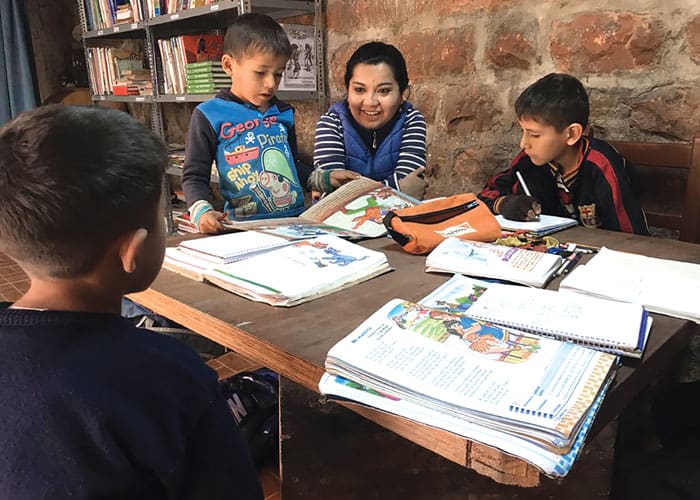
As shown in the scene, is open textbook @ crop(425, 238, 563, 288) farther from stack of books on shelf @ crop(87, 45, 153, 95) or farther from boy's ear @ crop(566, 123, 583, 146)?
stack of books on shelf @ crop(87, 45, 153, 95)

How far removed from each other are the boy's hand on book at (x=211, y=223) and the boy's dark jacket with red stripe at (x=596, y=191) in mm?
750

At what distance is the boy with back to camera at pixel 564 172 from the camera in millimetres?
1496

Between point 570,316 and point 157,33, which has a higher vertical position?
point 157,33

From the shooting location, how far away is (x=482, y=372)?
0.61m

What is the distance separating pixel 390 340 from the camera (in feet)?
2.27

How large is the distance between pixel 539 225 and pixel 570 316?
2.05ft

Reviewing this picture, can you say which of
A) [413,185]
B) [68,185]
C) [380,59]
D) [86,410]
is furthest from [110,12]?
[86,410]

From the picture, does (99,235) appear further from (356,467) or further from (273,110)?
(273,110)

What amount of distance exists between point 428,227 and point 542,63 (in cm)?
97

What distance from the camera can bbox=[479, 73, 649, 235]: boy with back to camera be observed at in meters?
1.50

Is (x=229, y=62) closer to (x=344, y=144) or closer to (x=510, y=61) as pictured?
(x=344, y=144)

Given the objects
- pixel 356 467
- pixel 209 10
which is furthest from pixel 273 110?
pixel 356 467

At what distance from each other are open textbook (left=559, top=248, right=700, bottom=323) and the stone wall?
0.75 meters

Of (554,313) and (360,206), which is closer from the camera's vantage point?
(554,313)
